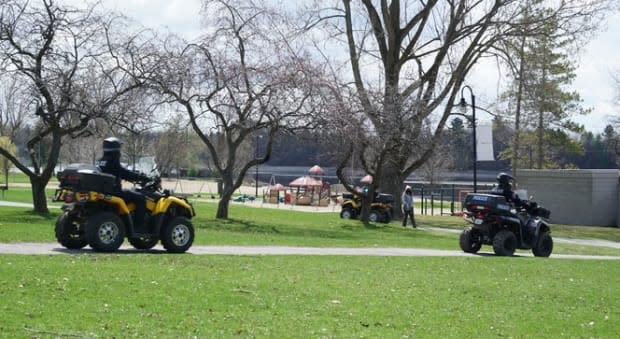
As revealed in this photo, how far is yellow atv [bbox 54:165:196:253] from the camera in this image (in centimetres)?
1577

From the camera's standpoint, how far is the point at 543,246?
22.9 m

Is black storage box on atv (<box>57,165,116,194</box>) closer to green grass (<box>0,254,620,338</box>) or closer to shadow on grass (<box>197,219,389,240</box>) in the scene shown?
green grass (<box>0,254,620,338</box>)

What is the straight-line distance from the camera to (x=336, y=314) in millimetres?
10000

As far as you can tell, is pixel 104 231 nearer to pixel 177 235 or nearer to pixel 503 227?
pixel 177 235

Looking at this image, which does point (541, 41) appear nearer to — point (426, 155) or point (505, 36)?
point (505, 36)

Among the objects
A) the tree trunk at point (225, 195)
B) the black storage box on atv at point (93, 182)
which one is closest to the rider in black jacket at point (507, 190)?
the black storage box on atv at point (93, 182)

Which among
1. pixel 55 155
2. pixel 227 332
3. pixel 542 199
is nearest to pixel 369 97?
pixel 55 155

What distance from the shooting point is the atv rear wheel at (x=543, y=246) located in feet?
74.3

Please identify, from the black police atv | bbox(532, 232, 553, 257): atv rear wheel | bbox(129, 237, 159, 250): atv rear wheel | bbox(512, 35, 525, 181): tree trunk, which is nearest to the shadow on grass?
the black police atv

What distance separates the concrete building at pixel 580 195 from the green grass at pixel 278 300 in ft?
101

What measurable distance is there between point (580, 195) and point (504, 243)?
25.6 m

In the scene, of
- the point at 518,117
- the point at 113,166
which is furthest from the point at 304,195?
the point at 113,166

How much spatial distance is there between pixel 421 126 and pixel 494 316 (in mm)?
27781

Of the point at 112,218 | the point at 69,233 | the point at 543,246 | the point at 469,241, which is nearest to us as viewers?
the point at 112,218
